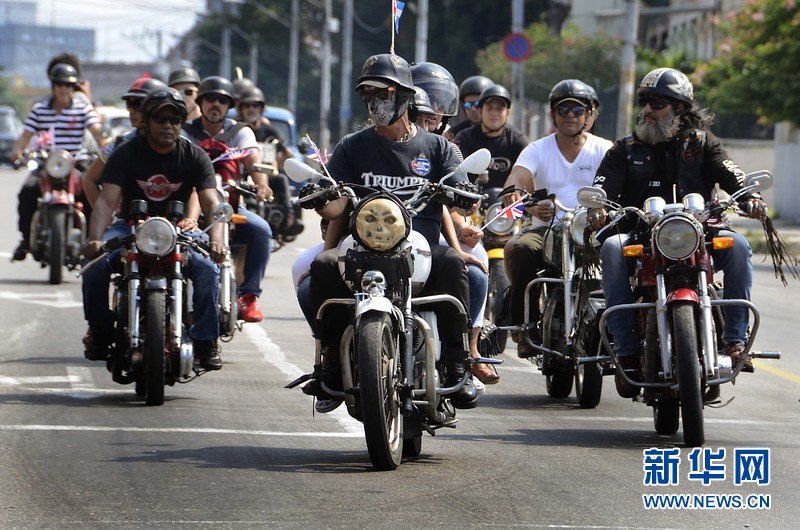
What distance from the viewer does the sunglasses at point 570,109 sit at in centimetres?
1068

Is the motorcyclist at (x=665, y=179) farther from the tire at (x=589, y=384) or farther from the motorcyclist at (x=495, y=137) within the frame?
the motorcyclist at (x=495, y=137)

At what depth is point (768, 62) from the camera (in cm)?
2666

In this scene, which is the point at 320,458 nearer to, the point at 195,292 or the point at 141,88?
the point at 195,292

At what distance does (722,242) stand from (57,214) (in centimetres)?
939

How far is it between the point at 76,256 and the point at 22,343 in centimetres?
448

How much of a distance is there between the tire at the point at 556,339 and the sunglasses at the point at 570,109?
1214 mm

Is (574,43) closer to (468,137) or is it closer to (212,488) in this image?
(468,137)

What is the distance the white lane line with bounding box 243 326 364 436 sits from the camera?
346 inches

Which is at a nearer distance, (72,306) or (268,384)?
(268,384)

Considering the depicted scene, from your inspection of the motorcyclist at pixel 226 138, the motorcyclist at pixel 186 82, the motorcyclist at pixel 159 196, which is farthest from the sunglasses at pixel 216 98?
the motorcyclist at pixel 159 196

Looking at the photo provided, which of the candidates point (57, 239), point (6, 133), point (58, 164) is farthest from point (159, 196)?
point (6, 133)

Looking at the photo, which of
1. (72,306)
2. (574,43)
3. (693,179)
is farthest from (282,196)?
(574,43)

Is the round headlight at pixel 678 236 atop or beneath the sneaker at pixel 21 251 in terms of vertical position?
atop

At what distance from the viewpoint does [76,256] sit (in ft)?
54.9
